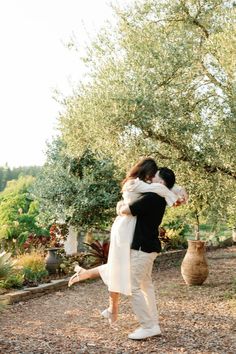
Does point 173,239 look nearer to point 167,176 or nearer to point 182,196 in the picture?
point 182,196

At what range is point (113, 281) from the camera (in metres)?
6.21

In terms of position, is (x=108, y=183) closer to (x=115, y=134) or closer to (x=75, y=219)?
(x=75, y=219)

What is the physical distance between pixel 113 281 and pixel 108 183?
8.11m

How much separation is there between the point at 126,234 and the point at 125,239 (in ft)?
0.20

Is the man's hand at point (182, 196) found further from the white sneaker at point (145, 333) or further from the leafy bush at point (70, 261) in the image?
the leafy bush at point (70, 261)

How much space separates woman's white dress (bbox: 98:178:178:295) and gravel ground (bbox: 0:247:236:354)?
2.50 feet

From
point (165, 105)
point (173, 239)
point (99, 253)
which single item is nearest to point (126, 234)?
point (165, 105)

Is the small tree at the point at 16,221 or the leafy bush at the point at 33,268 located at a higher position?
the small tree at the point at 16,221

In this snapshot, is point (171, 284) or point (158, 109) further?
point (171, 284)

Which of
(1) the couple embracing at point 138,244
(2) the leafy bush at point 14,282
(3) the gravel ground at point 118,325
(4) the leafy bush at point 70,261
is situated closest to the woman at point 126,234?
(1) the couple embracing at point 138,244

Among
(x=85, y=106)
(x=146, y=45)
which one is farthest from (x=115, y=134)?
(x=146, y=45)

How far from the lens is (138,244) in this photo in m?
6.19

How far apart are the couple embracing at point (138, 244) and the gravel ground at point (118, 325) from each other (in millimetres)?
410

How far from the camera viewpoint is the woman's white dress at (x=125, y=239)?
6176mm
